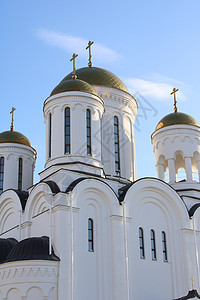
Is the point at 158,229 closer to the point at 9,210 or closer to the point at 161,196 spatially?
the point at 161,196

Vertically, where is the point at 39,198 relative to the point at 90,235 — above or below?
above

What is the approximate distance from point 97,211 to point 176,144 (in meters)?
6.78

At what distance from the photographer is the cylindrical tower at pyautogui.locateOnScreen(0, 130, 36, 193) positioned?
851 inches

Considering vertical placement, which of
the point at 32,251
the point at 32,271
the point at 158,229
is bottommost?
the point at 32,271

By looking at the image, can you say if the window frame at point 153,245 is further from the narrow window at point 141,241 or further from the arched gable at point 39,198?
the arched gable at point 39,198

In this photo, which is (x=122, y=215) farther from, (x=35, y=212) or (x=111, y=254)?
(x=35, y=212)

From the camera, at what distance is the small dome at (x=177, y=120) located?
22031 mm

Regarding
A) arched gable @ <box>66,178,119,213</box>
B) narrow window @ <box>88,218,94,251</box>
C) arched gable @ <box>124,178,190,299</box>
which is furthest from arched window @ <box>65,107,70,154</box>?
narrow window @ <box>88,218,94,251</box>

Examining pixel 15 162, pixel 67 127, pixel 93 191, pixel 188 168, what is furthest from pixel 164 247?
pixel 15 162

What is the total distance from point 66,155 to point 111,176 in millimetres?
3115

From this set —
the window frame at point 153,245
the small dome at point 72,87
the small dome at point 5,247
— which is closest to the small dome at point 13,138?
the small dome at point 72,87

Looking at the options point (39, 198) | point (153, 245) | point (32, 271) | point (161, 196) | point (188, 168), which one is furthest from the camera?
point (188, 168)

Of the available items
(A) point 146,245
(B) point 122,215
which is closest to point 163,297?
(A) point 146,245

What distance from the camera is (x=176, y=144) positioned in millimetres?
21688
